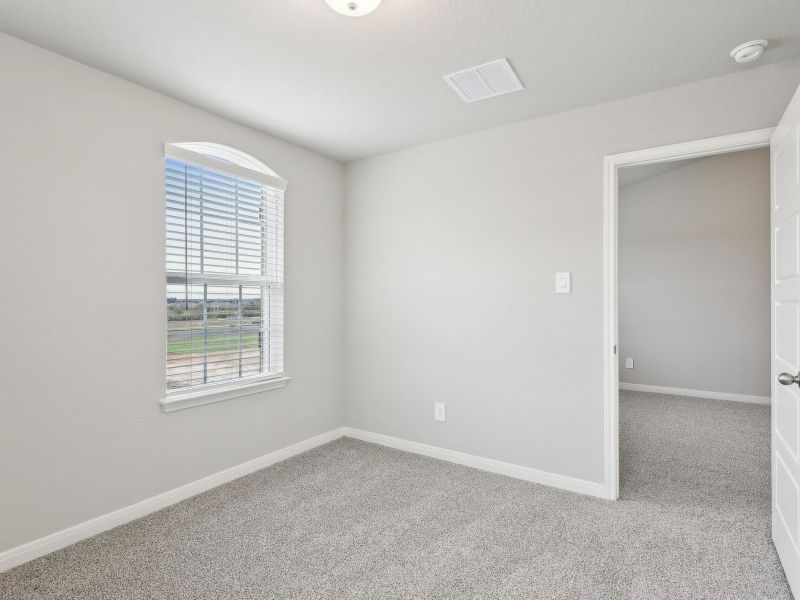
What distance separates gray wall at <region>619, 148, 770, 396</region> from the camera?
496 centimetres

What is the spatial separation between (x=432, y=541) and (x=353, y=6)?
241 cm

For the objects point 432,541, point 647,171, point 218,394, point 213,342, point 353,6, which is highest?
point 647,171

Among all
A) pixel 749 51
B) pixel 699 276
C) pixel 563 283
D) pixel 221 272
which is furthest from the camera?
pixel 699 276

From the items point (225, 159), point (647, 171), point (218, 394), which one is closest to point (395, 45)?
point (225, 159)

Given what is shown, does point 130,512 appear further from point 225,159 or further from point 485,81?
point 485,81

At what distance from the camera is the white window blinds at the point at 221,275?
2.67 m

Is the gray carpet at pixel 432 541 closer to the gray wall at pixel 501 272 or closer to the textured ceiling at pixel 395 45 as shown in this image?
the gray wall at pixel 501 272

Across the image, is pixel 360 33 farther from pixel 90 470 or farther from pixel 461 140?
pixel 90 470

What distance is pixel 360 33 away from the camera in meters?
1.95

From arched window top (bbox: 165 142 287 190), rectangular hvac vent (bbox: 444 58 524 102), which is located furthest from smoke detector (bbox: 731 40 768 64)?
arched window top (bbox: 165 142 287 190)

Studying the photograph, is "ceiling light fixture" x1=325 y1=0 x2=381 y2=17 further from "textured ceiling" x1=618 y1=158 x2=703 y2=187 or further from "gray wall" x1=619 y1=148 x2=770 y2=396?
"gray wall" x1=619 y1=148 x2=770 y2=396

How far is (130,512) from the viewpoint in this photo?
242 cm

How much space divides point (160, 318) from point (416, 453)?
2060 mm

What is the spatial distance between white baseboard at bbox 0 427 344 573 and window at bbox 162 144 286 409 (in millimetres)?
519
